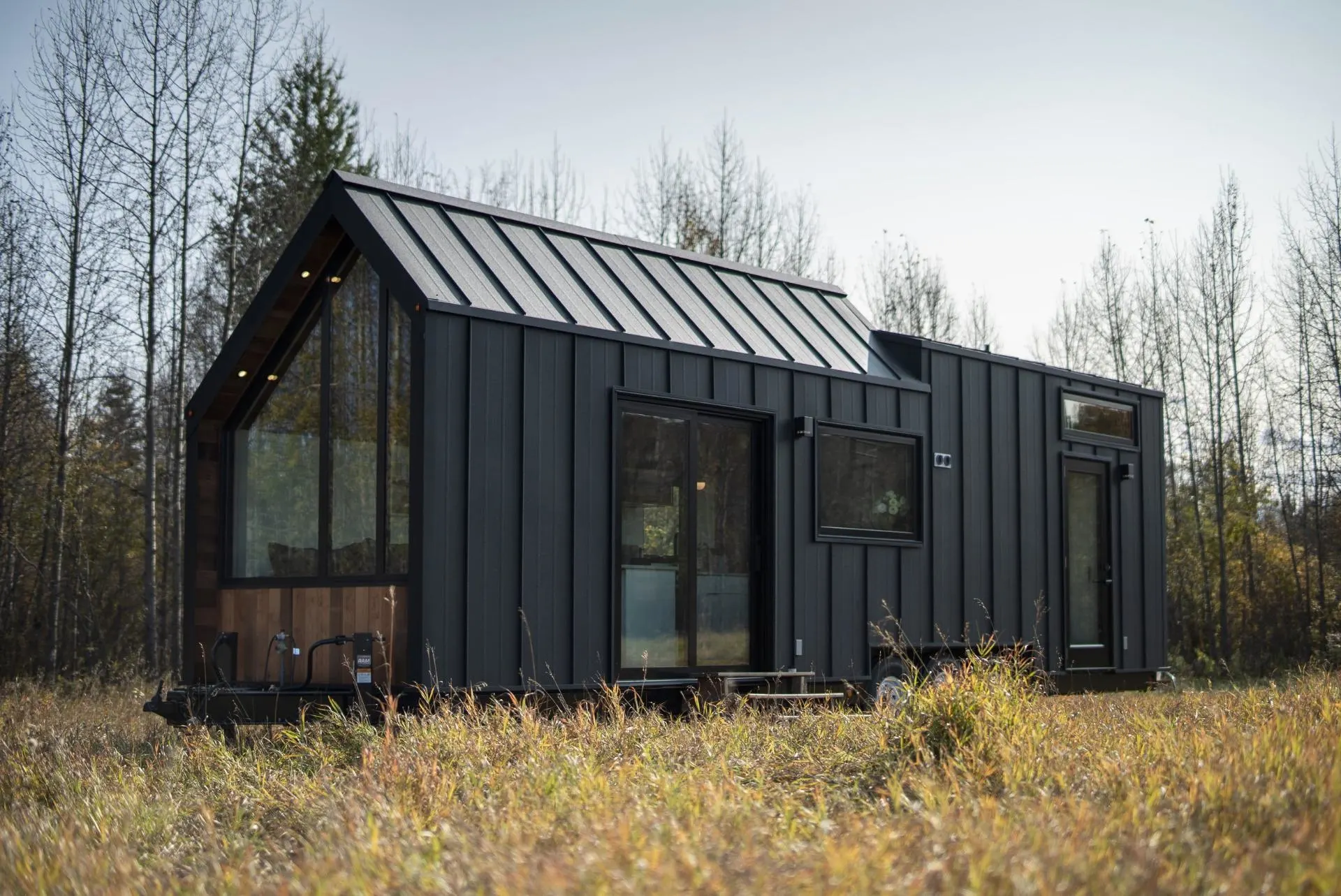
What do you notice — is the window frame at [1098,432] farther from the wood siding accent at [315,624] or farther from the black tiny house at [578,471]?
the wood siding accent at [315,624]

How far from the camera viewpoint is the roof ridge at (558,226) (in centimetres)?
847

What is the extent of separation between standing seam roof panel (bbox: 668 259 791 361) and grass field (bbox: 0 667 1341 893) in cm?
311

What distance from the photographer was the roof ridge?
27.8 ft

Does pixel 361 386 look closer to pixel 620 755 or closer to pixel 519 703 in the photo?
pixel 519 703

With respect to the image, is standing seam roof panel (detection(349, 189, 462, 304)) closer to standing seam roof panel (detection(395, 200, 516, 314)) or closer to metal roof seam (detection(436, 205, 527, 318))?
standing seam roof panel (detection(395, 200, 516, 314))

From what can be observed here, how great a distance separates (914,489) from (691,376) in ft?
7.80

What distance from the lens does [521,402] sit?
779 centimetres

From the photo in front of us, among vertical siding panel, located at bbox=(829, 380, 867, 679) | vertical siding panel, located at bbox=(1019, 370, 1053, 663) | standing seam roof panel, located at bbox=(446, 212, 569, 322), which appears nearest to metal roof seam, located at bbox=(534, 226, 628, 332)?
standing seam roof panel, located at bbox=(446, 212, 569, 322)

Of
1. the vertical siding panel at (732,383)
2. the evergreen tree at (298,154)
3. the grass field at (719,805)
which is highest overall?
the evergreen tree at (298,154)

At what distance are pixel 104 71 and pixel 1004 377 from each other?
10.1m

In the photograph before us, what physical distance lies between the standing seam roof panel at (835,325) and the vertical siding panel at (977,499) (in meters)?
0.90

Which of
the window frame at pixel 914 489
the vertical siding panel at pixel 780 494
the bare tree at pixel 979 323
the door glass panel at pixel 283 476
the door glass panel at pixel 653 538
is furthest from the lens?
the bare tree at pixel 979 323

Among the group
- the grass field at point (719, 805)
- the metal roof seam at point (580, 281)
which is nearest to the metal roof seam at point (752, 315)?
the metal roof seam at point (580, 281)

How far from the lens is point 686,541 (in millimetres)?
8641
